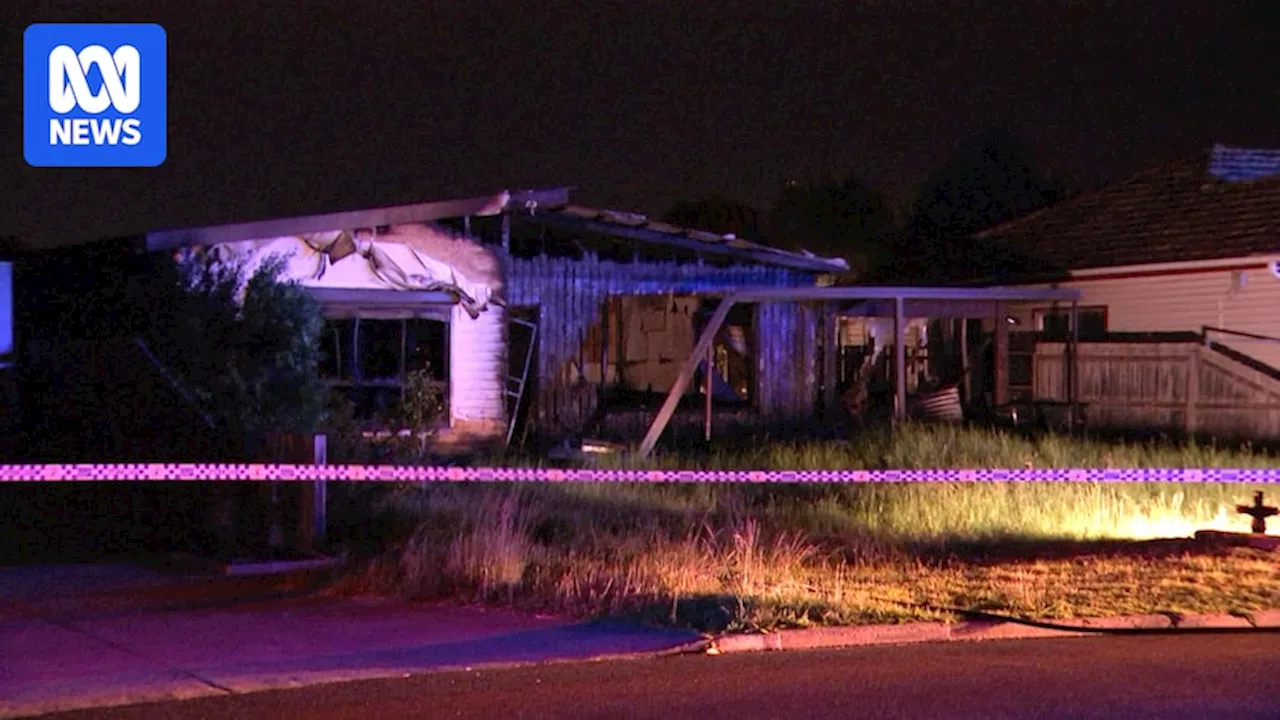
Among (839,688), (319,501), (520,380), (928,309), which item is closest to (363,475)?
(319,501)

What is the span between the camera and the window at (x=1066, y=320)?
2765cm

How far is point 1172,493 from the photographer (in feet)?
55.0

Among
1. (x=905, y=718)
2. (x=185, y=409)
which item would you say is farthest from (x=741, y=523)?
(x=905, y=718)

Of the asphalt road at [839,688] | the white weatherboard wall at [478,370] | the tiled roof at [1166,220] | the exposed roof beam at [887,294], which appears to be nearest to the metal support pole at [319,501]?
the asphalt road at [839,688]

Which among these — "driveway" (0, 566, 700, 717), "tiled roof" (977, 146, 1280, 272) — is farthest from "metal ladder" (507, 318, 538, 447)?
"tiled roof" (977, 146, 1280, 272)

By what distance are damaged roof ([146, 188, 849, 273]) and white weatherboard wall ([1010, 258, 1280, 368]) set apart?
5.73 m

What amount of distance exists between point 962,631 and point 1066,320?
18.2m

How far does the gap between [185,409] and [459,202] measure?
654cm

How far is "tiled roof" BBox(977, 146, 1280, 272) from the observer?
84.0 feet

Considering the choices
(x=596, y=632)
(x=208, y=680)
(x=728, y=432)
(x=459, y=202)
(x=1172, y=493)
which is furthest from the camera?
(x=728, y=432)

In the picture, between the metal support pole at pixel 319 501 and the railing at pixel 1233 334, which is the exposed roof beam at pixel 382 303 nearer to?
the metal support pole at pixel 319 501

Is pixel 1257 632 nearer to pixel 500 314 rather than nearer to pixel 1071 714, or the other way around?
pixel 1071 714

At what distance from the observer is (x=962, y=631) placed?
10594 millimetres

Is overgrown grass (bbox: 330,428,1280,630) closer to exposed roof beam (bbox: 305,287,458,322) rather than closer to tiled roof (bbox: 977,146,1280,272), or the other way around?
exposed roof beam (bbox: 305,287,458,322)
